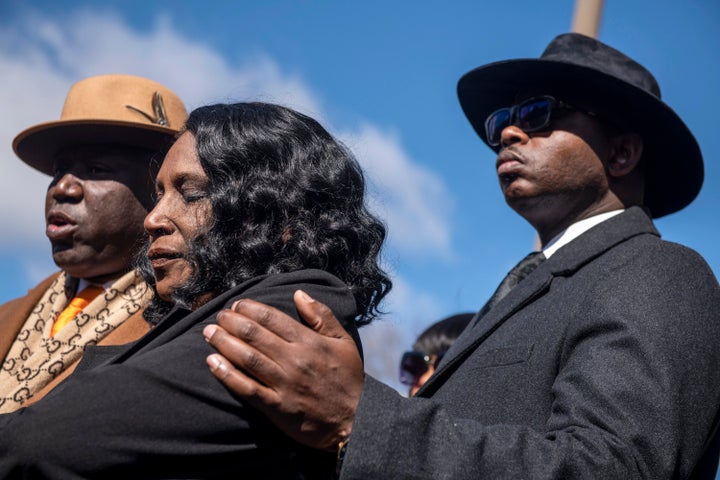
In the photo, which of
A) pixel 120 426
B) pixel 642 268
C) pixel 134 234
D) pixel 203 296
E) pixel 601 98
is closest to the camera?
pixel 120 426

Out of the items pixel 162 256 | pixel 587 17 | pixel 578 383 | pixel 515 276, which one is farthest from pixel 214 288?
pixel 587 17

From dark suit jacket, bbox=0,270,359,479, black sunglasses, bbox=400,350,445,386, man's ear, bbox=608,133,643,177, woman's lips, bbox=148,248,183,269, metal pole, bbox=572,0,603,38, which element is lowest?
dark suit jacket, bbox=0,270,359,479

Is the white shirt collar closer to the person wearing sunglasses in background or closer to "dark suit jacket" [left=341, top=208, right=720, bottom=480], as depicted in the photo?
"dark suit jacket" [left=341, top=208, right=720, bottom=480]

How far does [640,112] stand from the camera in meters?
3.82

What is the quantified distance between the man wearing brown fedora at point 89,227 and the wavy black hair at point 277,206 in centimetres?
162

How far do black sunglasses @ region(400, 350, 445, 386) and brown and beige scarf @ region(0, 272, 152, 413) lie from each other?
90.8 inches

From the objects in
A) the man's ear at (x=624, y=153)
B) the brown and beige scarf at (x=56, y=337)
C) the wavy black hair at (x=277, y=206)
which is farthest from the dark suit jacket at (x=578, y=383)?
the brown and beige scarf at (x=56, y=337)

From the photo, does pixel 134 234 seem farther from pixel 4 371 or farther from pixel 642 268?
pixel 642 268

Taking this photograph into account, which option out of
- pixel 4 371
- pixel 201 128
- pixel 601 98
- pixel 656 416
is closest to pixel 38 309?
pixel 4 371

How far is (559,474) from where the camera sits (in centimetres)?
224

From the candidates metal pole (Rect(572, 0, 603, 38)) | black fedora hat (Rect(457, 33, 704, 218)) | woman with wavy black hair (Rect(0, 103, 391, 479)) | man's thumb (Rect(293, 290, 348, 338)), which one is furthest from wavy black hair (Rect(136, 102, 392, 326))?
metal pole (Rect(572, 0, 603, 38))

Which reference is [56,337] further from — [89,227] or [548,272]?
[548,272]

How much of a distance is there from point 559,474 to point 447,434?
0.28 meters

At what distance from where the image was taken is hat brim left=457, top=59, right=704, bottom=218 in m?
3.77
